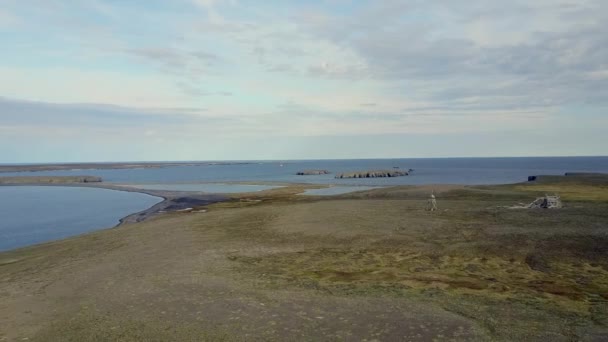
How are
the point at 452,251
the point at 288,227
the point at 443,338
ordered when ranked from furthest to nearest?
the point at 288,227 < the point at 452,251 < the point at 443,338

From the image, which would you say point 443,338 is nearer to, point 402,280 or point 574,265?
point 402,280

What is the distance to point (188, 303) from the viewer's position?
14141 mm

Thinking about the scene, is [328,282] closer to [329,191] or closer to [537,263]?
[537,263]

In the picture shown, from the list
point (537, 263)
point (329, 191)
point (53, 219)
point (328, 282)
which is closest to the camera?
point (328, 282)

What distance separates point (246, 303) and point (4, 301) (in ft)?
27.7

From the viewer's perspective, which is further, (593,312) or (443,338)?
(593,312)

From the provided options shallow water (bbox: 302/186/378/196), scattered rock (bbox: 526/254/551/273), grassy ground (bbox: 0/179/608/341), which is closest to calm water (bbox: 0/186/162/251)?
grassy ground (bbox: 0/179/608/341)

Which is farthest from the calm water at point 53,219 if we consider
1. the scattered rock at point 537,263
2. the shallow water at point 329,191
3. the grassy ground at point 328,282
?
the scattered rock at point 537,263

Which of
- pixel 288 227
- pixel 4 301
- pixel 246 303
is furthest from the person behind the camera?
pixel 288 227

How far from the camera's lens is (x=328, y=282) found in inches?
643

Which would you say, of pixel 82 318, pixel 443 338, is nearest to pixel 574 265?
pixel 443 338

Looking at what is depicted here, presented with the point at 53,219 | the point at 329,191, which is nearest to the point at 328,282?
the point at 53,219

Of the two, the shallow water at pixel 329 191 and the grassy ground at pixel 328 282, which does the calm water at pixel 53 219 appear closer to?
the grassy ground at pixel 328 282

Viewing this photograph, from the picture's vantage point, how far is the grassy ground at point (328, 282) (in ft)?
38.3
